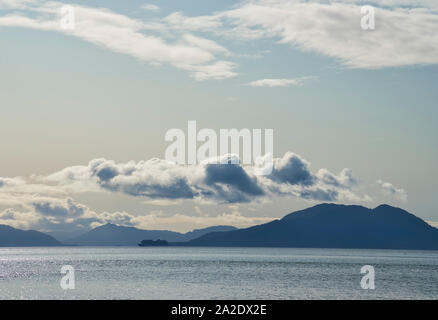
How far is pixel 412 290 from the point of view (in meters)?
107
